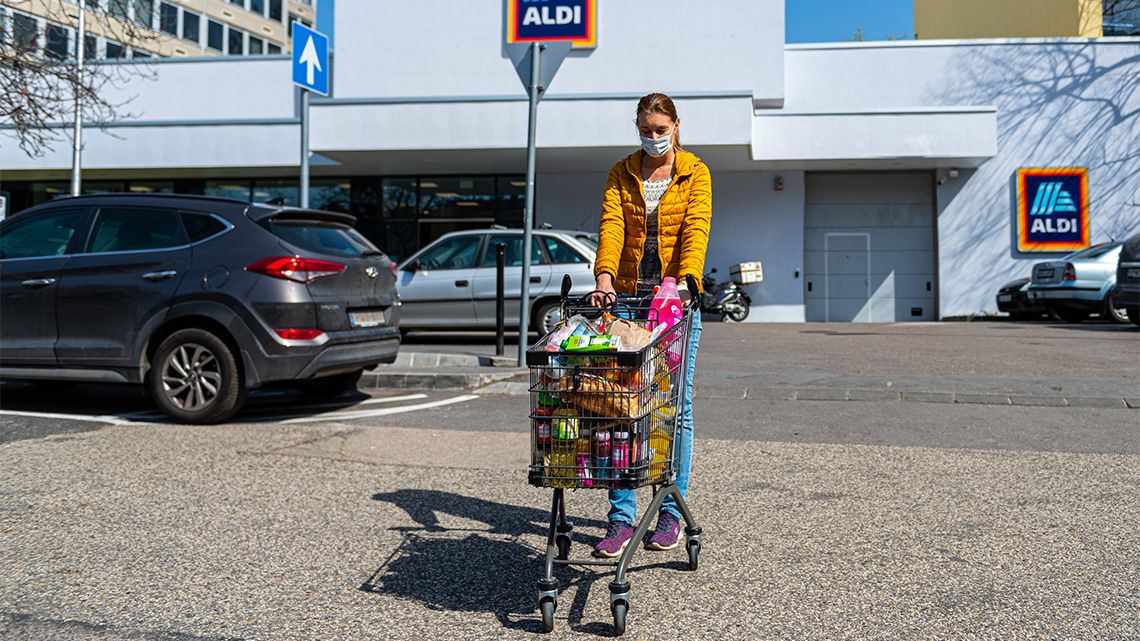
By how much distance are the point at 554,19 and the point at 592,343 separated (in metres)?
20.6

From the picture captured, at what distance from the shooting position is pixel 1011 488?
212 inches

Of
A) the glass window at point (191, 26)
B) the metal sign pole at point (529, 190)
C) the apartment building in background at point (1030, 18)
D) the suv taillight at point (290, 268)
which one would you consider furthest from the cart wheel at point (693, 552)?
the glass window at point (191, 26)

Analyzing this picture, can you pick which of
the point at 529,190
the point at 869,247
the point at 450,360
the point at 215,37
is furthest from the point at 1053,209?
the point at 215,37

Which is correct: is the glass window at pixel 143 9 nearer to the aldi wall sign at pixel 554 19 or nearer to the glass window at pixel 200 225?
the glass window at pixel 200 225

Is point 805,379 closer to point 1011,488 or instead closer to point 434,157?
point 1011,488

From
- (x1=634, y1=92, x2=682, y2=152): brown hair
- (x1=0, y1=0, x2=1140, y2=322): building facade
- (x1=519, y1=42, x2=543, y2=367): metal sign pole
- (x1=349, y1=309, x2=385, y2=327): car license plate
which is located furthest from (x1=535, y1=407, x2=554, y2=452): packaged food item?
(x1=0, y1=0, x2=1140, y2=322): building facade

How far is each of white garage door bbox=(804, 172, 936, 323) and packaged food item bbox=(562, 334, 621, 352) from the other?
839 inches

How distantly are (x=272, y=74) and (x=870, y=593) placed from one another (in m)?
23.6

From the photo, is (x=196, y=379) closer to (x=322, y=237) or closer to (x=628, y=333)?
(x=322, y=237)

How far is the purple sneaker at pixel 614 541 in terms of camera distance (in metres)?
3.99

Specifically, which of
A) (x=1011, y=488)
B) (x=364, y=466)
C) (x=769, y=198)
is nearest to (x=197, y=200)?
(x=364, y=466)

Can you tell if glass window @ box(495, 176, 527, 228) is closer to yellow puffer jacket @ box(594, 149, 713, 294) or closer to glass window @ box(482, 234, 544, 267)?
glass window @ box(482, 234, 544, 267)

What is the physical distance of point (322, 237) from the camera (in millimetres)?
8117

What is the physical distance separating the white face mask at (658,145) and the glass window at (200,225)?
15.3 feet
